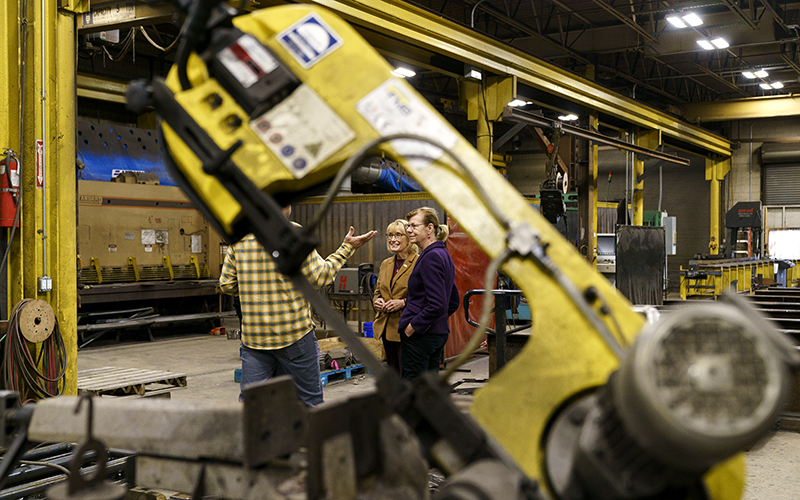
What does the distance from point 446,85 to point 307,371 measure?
12875 mm

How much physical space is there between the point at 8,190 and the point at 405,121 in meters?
3.74

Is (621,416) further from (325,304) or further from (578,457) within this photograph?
(325,304)

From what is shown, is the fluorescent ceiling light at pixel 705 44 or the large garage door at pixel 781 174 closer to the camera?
the fluorescent ceiling light at pixel 705 44

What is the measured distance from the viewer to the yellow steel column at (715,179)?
17.9 meters

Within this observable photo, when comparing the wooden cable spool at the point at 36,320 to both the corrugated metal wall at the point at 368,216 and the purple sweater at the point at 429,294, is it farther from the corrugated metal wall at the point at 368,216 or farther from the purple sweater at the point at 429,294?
the corrugated metal wall at the point at 368,216

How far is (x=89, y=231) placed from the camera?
9.09m

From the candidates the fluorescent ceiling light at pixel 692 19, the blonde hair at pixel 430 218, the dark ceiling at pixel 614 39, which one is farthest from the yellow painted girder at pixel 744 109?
the blonde hair at pixel 430 218

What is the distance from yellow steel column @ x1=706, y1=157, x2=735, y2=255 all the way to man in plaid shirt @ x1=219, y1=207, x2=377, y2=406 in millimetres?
16394

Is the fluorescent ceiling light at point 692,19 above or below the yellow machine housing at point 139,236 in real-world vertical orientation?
above

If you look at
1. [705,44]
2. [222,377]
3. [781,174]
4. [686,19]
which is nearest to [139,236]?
[222,377]

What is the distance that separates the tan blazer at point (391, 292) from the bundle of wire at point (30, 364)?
212 cm

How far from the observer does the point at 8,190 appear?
4.24 meters

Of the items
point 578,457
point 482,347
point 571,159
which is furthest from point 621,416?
point 571,159

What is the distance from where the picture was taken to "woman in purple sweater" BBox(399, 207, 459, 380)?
14.0 ft
